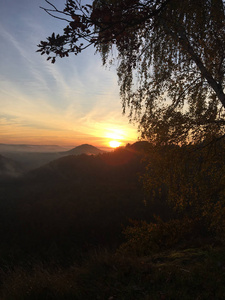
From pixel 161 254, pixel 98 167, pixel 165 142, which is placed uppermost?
pixel 165 142

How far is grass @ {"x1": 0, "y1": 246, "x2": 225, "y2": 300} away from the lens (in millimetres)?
3910

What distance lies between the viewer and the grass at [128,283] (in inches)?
154

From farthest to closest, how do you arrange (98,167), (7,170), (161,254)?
(7,170)
(98,167)
(161,254)

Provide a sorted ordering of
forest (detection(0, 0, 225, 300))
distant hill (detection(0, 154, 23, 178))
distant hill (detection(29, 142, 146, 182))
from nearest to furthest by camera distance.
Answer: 1. forest (detection(0, 0, 225, 300))
2. distant hill (detection(29, 142, 146, 182))
3. distant hill (detection(0, 154, 23, 178))

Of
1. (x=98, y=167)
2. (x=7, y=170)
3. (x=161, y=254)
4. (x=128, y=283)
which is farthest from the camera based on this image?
(x=7, y=170)

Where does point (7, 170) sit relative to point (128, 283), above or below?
below

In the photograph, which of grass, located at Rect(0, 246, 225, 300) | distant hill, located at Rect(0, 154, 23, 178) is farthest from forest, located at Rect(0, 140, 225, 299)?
distant hill, located at Rect(0, 154, 23, 178)

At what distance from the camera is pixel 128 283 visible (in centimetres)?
436

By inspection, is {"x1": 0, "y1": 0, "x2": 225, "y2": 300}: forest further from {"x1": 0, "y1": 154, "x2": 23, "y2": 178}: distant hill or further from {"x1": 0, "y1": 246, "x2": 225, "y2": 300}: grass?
{"x1": 0, "y1": 154, "x2": 23, "y2": 178}: distant hill

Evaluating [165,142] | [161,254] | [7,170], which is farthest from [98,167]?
[7,170]

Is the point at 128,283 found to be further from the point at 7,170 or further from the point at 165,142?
the point at 7,170

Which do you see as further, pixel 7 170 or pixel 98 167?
pixel 7 170

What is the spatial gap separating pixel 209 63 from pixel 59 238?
4371 cm

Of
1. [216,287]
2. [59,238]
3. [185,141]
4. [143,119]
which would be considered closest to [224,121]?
[185,141]
